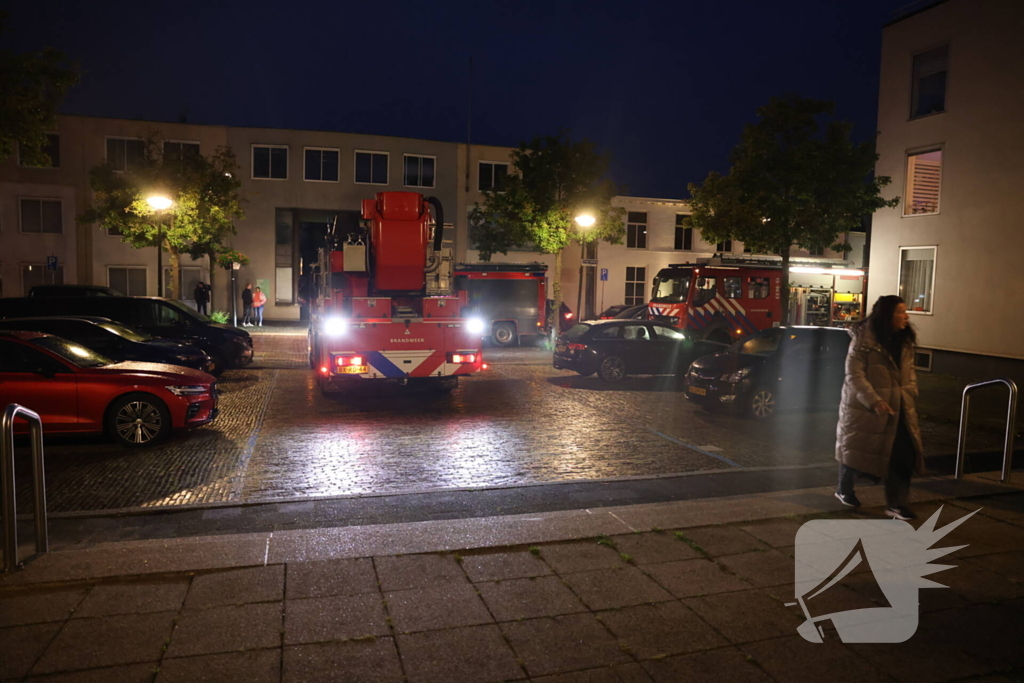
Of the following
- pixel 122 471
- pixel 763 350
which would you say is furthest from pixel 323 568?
pixel 763 350

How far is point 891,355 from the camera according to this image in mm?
6121

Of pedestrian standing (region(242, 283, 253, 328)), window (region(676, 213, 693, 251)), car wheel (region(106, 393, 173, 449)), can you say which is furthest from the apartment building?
pedestrian standing (region(242, 283, 253, 328))

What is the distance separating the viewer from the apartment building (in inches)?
647

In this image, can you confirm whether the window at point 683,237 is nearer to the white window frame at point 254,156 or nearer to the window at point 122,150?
the white window frame at point 254,156

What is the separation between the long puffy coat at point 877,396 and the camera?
6.09 m

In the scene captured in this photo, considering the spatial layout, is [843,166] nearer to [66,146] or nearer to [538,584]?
[538,584]

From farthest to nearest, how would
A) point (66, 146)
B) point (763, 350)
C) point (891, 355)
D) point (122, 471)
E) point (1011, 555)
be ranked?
point (66, 146)
point (763, 350)
point (122, 471)
point (891, 355)
point (1011, 555)

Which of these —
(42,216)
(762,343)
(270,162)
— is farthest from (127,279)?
(762,343)

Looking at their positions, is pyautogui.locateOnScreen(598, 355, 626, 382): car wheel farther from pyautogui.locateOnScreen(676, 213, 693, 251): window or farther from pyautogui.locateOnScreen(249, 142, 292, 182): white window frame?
pyautogui.locateOnScreen(676, 213, 693, 251): window

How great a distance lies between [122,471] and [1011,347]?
17342 millimetres

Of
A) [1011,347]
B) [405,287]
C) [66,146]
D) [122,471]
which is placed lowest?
[122,471]
